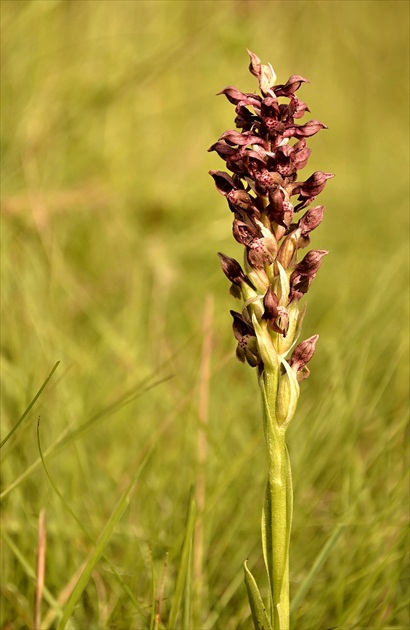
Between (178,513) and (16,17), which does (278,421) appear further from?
(16,17)

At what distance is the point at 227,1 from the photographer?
12.3 ft

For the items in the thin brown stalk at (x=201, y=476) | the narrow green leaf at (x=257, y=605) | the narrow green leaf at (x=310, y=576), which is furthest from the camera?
the thin brown stalk at (x=201, y=476)

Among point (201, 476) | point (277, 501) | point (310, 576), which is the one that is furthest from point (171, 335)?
point (277, 501)

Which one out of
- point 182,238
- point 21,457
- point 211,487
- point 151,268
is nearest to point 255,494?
point 211,487

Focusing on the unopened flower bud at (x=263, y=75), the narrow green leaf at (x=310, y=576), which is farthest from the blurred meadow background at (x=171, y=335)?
the unopened flower bud at (x=263, y=75)

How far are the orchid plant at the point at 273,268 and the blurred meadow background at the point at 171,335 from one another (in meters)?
0.14

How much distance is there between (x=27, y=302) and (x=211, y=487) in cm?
80

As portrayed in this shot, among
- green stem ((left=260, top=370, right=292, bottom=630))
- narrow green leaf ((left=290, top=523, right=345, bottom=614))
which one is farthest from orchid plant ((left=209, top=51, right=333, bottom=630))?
narrow green leaf ((left=290, top=523, right=345, bottom=614))

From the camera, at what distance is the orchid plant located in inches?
43.2

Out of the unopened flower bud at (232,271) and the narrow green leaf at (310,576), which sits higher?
the unopened flower bud at (232,271)

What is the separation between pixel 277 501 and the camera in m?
1.11

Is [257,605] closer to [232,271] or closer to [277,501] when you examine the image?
[277,501]

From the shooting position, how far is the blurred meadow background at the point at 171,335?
161 cm

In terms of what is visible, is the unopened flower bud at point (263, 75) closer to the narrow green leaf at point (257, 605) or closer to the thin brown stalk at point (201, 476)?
the narrow green leaf at point (257, 605)
